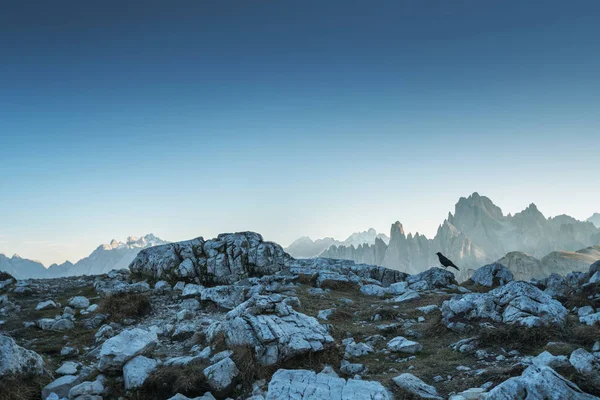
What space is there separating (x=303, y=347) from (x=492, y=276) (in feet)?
74.0

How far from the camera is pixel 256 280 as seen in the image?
2364cm

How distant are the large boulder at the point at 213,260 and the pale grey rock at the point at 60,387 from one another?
16.0 metres

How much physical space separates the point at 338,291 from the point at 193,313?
1081 cm

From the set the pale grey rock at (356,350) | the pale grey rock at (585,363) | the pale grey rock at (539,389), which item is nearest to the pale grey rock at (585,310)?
the pale grey rock at (585,363)

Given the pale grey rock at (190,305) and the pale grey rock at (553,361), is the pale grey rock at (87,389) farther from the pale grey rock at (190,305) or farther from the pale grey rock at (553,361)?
the pale grey rock at (553,361)

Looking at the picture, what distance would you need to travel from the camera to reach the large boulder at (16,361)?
790cm

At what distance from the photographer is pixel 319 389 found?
22.3 feet

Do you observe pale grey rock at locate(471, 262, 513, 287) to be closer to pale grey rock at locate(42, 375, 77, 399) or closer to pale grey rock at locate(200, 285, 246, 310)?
pale grey rock at locate(200, 285, 246, 310)

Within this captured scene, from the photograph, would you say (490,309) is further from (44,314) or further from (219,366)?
(44,314)

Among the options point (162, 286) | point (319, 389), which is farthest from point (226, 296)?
point (319, 389)

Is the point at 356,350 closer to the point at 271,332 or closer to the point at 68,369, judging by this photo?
the point at 271,332

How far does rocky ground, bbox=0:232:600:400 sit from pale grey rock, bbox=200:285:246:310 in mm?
72

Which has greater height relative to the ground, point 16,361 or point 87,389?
point 16,361

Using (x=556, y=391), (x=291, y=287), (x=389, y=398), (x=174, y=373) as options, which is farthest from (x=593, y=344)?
(x=291, y=287)
